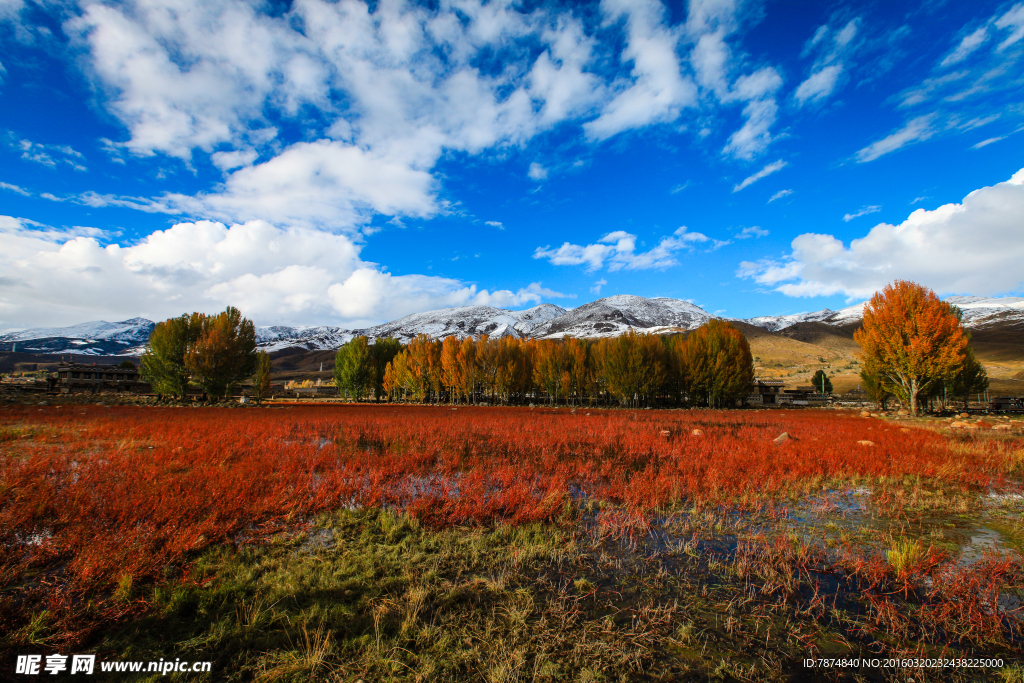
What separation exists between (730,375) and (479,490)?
5627cm

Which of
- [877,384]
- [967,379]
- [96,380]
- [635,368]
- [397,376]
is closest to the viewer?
[877,384]

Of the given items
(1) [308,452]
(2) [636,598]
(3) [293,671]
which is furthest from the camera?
(1) [308,452]

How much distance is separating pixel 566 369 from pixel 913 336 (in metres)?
45.0

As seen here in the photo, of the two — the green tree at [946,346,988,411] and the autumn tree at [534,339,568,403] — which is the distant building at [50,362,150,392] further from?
the green tree at [946,346,988,411]

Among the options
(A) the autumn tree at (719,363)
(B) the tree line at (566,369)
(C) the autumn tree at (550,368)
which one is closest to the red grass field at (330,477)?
(A) the autumn tree at (719,363)

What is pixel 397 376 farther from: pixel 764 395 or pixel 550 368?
pixel 764 395

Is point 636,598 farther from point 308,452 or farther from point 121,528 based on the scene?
point 308,452

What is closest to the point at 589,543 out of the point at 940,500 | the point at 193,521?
the point at 193,521

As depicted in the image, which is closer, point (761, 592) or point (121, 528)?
point (761, 592)

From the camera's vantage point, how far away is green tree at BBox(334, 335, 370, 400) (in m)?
72.6

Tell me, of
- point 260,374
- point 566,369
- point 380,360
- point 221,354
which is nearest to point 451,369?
point 380,360

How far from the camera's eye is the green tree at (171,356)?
44.8 meters

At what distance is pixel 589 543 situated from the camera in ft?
23.1

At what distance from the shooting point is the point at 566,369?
7000 centimetres
